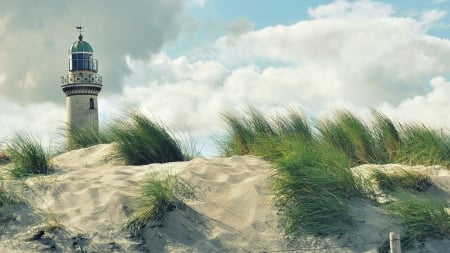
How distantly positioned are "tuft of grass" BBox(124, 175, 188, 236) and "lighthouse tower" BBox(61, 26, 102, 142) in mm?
29354

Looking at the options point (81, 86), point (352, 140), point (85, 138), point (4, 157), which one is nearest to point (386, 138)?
point (352, 140)

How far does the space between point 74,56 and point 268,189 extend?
31.5 metres

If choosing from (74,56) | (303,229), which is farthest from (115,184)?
(74,56)

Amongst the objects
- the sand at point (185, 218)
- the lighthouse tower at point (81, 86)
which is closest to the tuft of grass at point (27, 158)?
the sand at point (185, 218)

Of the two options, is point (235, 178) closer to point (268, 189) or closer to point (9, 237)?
point (268, 189)

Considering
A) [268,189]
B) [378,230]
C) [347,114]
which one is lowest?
[378,230]

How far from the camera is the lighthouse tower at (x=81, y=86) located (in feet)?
120

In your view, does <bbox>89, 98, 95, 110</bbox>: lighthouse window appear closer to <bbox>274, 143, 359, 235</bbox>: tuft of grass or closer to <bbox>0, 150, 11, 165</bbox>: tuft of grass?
<bbox>0, 150, 11, 165</bbox>: tuft of grass

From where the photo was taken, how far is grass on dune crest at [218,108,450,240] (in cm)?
718

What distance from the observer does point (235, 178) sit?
8.21 meters

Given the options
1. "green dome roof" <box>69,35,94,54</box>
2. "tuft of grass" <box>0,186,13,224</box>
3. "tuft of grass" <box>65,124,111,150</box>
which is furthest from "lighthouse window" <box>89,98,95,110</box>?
"tuft of grass" <box>0,186,13,224</box>

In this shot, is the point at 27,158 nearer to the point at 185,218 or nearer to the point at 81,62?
the point at 185,218

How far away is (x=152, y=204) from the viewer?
7.32 m

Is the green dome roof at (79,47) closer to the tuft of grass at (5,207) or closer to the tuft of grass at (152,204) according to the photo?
the tuft of grass at (5,207)
